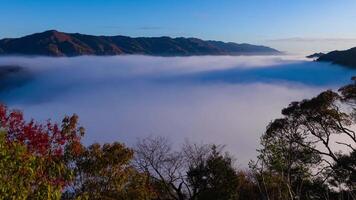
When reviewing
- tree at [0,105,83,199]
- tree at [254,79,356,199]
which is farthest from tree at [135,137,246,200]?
tree at [0,105,83,199]

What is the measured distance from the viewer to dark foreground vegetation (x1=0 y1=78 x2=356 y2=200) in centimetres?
1702

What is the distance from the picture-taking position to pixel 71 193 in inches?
1126

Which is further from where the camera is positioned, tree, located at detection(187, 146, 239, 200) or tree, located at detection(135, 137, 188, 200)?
tree, located at detection(135, 137, 188, 200)

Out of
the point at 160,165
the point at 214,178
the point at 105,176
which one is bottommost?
the point at 214,178

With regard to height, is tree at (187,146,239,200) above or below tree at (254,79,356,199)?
below

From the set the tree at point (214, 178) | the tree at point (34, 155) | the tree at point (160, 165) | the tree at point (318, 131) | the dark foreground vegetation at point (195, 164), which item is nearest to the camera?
the tree at point (34, 155)

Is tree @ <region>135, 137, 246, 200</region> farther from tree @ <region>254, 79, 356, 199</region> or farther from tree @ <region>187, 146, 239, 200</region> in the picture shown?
tree @ <region>254, 79, 356, 199</region>

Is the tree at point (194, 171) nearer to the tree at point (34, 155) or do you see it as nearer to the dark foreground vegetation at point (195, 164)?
the dark foreground vegetation at point (195, 164)

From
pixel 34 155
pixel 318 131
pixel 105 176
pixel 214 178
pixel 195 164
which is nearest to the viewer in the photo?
pixel 34 155

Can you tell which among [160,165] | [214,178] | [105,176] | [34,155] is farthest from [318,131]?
[34,155]

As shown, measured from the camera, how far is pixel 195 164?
151 feet

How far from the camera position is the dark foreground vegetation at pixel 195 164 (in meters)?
17.0

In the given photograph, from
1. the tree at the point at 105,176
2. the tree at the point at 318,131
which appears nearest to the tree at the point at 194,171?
the tree at the point at 318,131

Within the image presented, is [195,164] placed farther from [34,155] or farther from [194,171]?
[34,155]
